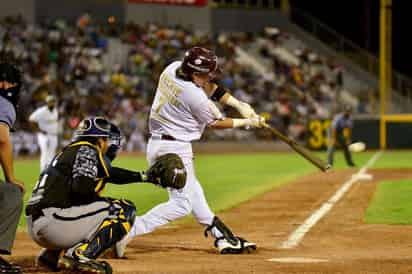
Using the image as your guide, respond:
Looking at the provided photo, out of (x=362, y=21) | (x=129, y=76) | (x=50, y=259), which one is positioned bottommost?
(x=129, y=76)

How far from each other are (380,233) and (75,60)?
1042 inches

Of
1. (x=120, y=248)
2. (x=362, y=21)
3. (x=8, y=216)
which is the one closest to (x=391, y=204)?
(x=120, y=248)

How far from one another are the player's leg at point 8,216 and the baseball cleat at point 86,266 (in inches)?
15.6

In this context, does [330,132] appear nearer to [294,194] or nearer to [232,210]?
[294,194]

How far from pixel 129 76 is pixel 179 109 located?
28288mm

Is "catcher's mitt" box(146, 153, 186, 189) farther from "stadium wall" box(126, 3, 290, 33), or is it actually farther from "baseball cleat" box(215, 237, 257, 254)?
"stadium wall" box(126, 3, 290, 33)

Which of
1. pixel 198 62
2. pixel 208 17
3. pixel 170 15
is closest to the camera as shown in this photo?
pixel 198 62

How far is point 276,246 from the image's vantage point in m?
8.95

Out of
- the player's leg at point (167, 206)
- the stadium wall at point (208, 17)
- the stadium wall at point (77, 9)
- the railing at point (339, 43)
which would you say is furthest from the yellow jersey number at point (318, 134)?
the player's leg at point (167, 206)

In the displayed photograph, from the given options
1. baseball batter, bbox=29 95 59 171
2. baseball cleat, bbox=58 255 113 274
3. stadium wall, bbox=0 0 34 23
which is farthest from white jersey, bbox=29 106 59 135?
stadium wall, bbox=0 0 34 23

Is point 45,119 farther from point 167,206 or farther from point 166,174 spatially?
point 166,174

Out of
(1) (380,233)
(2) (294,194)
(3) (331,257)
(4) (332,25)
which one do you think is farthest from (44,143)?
(4) (332,25)

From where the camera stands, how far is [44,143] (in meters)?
21.1

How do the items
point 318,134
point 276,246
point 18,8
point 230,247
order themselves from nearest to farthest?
point 230,247 → point 276,246 → point 318,134 → point 18,8
